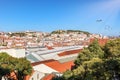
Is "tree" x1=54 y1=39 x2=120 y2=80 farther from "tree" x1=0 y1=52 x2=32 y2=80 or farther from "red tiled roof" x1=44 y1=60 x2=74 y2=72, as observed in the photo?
"red tiled roof" x1=44 y1=60 x2=74 y2=72

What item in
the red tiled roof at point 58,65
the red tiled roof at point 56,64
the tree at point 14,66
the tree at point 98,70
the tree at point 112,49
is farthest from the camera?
the red tiled roof at point 58,65

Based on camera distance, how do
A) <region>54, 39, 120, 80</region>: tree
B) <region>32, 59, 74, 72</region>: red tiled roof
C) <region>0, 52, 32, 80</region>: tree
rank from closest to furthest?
<region>54, 39, 120, 80</region>: tree, <region>0, 52, 32, 80</region>: tree, <region>32, 59, 74, 72</region>: red tiled roof

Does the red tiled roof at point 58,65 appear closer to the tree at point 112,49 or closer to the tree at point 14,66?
the tree at point 14,66

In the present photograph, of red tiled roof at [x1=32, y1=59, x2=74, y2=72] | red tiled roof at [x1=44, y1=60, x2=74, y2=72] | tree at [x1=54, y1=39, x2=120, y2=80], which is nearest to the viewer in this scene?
tree at [x1=54, y1=39, x2=120, y2=80]

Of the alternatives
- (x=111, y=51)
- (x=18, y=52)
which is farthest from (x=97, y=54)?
(x=18, y=52)

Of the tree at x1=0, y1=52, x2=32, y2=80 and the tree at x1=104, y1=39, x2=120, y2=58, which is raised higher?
the tree at x1=104, y1=39, x2=120, y2=58

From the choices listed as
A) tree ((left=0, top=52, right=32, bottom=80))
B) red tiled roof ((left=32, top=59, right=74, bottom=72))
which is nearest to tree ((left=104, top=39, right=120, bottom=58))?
tree ((left=0, top=52, right=32, bottom=80))

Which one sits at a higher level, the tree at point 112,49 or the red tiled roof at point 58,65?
the tree at point 112,49

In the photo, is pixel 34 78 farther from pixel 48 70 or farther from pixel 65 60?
pixel 65 60

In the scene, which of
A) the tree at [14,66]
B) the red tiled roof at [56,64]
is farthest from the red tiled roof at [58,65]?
the tree at [14,66]

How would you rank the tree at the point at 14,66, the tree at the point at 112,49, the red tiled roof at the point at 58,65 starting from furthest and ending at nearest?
the red tiled roof at the point at 58,65, the tree at the point at 14,66, the tree at the point at 112,49

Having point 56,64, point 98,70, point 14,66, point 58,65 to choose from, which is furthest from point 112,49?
point 58,65
